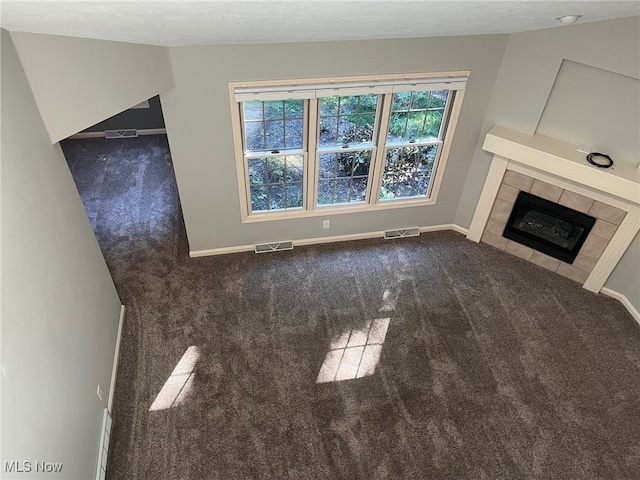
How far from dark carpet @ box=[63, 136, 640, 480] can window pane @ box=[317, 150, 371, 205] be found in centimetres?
59

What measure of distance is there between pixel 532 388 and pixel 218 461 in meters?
2.72

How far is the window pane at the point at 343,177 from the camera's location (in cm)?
480

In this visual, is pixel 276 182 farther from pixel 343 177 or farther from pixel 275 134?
pixel 343 177

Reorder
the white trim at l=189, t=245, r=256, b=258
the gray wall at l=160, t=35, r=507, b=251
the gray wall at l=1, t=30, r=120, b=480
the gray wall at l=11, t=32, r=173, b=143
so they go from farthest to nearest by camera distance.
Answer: the white trim at l=189, t=245, r=256, b=258 → the gray wall at l=160, t=35, r=507, b=251 → the gray wall at l=11, t=32, r=173, b=143 → the gray wall at l=1, t=30, r=120, b=480

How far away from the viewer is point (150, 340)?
165 inches

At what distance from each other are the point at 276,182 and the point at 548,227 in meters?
3.00

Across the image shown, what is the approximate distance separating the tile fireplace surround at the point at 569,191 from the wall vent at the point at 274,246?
2.23 meters

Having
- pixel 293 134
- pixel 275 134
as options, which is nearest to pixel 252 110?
pixel 275 134

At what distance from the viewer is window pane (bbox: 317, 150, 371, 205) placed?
4.80 meters

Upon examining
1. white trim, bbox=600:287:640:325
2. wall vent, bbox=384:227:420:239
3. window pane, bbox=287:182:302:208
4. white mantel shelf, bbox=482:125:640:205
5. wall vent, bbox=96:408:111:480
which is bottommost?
wall vent, bbox=96:408:111:480

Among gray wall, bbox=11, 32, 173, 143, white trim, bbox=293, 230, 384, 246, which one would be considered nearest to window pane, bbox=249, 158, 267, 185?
white trim, bbox=293, 230, 384, 246

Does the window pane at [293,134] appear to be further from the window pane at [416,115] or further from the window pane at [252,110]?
the window pane at [416,115]

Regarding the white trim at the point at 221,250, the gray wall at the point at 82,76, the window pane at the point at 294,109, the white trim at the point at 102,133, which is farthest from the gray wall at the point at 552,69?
the white trim at the point at 102,133

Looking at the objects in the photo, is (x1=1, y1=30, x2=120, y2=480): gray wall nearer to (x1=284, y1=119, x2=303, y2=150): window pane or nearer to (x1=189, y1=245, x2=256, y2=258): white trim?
(x1=189, y1=245, x2=256, y2=258): white trim
